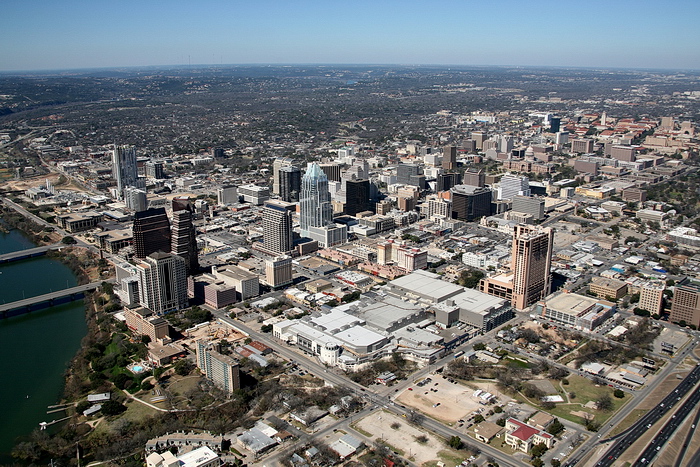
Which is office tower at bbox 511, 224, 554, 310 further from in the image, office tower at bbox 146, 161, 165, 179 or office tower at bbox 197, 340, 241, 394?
office tower at bbox 146, 161, 165, 179

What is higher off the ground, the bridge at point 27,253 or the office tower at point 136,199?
the office tower at point 136,199

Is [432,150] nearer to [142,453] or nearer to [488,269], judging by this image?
[488,269]

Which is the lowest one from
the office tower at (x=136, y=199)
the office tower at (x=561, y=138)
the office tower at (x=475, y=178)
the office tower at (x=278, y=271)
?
the office tower at (x=278, y=271)

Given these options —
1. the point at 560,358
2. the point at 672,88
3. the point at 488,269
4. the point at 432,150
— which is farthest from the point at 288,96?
the point at 560,358

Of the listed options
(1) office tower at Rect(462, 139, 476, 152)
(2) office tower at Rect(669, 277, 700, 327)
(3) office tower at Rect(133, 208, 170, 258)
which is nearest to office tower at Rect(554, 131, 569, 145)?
(1) office tower at Rect(462, 139, 476, 152)

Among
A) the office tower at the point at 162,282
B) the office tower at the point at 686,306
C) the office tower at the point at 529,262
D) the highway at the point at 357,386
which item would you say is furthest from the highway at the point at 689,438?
the office tower at the point at 162,282

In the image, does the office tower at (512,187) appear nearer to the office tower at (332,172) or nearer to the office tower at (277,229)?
the office tower at (332,172)

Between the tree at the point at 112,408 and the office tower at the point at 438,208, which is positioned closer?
the tree at the point at 112,408
